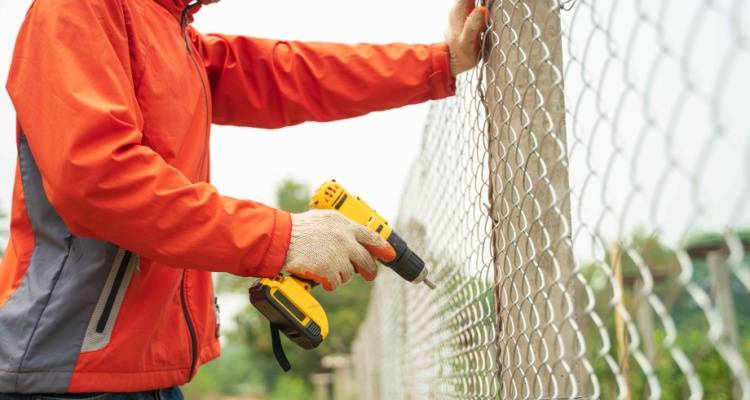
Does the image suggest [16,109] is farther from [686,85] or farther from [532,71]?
[686,85]

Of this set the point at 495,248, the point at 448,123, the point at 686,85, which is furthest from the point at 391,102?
the point at 686,85

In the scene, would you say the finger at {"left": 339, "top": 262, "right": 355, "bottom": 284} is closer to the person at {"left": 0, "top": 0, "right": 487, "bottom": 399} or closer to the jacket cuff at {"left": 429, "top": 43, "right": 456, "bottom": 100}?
the person at {"left": 0, "top": 0, "right": 487, "bottom": 399}

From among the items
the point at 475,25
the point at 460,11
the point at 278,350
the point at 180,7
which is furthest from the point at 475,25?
the point at 278,350

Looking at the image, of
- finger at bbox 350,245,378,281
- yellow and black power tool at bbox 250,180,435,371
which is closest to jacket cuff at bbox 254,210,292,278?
yellow and black power tool at bbox 250,180,435,371

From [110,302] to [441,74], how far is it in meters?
1.24

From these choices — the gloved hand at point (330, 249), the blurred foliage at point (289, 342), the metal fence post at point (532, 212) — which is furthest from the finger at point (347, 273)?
the blurred foliage at point (289, 342)

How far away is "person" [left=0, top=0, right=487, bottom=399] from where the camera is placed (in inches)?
70.7

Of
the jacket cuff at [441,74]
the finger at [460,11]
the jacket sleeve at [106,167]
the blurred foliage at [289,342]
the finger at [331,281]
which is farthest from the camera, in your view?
the blurred foliage at [289,342]

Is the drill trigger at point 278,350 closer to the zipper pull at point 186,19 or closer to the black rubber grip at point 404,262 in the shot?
the black rubber grip at point 404,262

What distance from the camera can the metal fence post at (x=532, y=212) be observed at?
156 cm

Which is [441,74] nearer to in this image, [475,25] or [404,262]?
[475,25]

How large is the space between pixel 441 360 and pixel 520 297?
1.44 meters

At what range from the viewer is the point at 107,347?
197 centimetres

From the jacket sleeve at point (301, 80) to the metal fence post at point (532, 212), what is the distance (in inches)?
28.2
